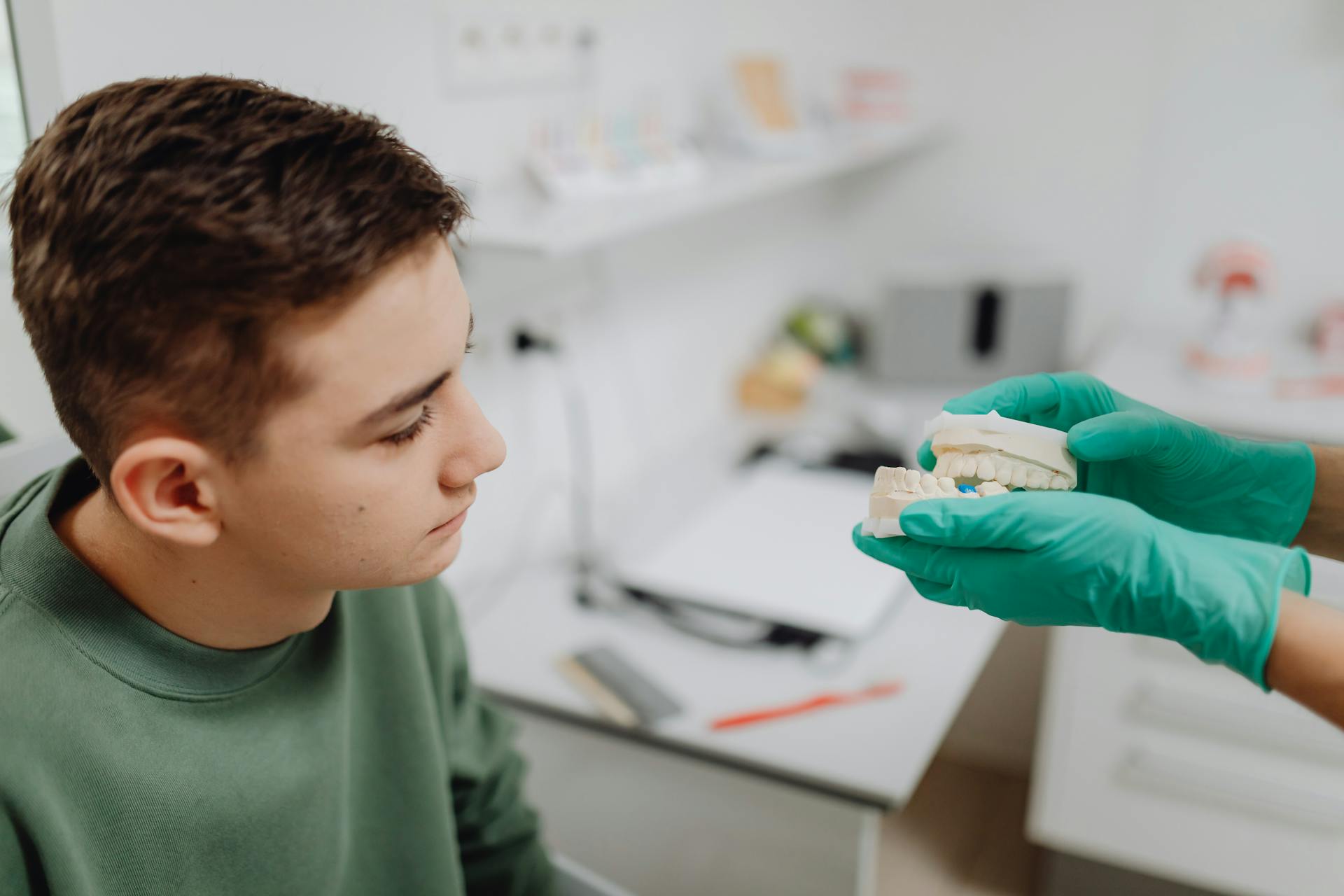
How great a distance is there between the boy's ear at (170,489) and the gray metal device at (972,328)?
1.86 meters

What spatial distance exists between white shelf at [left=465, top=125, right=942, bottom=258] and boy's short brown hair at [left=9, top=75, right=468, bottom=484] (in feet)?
1.53

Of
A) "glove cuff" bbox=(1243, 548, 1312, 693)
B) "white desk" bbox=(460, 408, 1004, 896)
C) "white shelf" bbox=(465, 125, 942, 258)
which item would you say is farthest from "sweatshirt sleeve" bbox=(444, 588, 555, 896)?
"glove cuff" bbox=(1243, 548, 1312, 693)

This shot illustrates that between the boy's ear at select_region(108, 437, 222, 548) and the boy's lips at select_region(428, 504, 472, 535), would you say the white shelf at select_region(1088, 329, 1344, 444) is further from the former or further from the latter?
the boy's ear at select_region(108, 437, 222, 548)

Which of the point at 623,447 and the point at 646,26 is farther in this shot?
the point at 623,447

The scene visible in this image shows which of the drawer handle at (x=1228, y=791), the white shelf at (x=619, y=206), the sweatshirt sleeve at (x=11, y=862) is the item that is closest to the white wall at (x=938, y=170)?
the white shelf at (x=619, y=206)

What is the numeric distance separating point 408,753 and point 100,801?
31 centimetres

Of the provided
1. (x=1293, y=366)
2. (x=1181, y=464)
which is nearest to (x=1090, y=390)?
(x=1181, y=464)

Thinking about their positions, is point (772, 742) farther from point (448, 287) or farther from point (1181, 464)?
point (448, 287)

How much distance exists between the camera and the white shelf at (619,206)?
45.8 inches

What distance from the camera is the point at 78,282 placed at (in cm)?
62

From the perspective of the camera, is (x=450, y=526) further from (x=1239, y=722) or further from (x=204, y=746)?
(x=1239, y=722)

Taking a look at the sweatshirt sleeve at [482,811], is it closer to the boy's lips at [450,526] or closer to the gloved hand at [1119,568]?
the boy's lips at [450,526]

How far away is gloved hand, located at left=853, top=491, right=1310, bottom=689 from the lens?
0.72 meters

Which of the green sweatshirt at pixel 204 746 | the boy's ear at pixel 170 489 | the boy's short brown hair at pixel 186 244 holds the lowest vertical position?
the green sweatshirt at pixel 204 746
